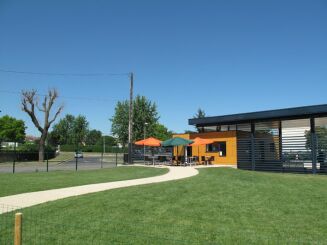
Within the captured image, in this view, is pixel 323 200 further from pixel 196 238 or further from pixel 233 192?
pixel 196 238

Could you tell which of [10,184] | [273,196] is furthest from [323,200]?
[10,184]

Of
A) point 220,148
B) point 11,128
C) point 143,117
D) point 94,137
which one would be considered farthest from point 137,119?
point 94,137

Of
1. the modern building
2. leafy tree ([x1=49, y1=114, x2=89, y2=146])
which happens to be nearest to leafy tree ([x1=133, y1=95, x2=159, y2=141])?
the modern building

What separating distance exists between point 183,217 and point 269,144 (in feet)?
64.3

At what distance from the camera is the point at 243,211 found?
930 centimetres

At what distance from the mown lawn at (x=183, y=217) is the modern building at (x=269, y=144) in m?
11.6

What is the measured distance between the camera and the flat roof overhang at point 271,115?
82.4 feet

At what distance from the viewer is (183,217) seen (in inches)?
342

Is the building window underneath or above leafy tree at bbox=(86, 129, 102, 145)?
underneath

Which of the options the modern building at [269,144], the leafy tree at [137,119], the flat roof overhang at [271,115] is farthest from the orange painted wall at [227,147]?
the leafy tree at [137,119]

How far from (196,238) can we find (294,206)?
418 cm

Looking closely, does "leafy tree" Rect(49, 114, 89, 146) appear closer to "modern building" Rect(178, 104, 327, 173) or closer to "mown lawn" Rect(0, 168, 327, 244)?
"modern building" Rect(178, 104, 327, 173)

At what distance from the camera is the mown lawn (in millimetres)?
7156

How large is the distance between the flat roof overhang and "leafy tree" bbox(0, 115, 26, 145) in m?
67.5
